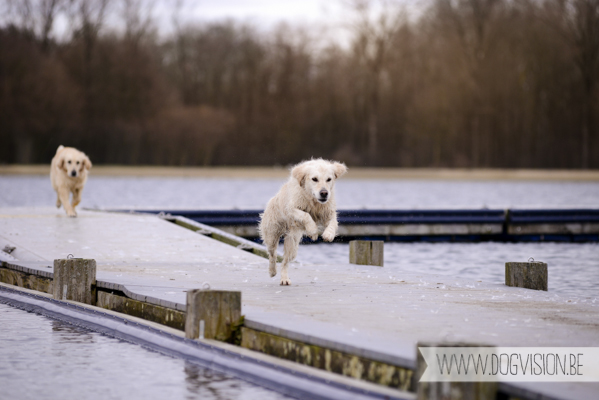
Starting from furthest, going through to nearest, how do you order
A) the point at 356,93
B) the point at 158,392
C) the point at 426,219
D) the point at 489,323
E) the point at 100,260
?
the point at 356,93
the point at 426,219
the point at 100,260
the point at 489,323
the point at 158,392

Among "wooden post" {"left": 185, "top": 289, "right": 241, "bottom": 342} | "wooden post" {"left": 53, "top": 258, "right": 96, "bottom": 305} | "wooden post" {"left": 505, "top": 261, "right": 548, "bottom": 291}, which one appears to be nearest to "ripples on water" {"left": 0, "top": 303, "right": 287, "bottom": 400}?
"wooden post" {"left": 185, "top": 289, "right": 241, "bottom": 342}

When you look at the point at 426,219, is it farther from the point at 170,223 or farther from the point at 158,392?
the point at 158,392

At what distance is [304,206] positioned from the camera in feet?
33.8

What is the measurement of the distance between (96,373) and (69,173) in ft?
37.8

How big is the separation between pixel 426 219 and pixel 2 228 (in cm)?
1190

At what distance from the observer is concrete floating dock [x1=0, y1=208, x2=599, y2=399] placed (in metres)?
6.91

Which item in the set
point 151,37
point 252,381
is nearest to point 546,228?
point 252,381

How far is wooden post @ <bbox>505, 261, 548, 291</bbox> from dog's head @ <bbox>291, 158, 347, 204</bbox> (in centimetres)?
282

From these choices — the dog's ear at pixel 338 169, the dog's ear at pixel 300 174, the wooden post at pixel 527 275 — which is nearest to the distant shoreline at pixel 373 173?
the wooden post at pixel 527 275

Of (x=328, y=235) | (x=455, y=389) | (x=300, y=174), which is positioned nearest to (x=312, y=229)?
(x=328, y=235)

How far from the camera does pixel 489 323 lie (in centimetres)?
802

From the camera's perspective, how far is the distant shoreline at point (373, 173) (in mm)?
65312

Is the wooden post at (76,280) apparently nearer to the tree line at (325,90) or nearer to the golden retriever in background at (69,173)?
the golden retriever in background at (69,173)

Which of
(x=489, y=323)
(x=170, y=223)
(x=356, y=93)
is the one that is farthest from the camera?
(x=356, y=93)
